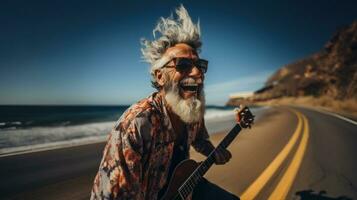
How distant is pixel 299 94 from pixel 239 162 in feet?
243

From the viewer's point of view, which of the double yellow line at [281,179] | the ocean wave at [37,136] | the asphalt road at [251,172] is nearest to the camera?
the double yellow line at [281,179]

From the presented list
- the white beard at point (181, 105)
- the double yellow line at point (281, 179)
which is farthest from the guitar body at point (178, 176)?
the double yellow line at point (281, 179)

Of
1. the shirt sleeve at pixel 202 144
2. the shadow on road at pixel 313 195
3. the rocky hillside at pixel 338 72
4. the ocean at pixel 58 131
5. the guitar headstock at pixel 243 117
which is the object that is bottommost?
the ocean at pixel 58 131

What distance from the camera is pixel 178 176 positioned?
77.2 inches

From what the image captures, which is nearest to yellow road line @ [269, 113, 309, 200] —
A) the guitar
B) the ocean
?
the guitar

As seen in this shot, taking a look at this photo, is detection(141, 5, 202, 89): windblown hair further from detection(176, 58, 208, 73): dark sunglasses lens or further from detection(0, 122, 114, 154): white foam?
detection(0, 122, 114, 154): white foam

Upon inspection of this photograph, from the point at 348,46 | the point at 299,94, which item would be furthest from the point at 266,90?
the point at 348,46

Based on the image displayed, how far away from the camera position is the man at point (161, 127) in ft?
4.97

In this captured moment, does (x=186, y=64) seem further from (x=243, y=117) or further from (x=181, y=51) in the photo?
(x=243, y=117)

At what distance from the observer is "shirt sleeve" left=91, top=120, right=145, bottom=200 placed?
4.86 feet

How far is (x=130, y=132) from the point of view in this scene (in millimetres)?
1543

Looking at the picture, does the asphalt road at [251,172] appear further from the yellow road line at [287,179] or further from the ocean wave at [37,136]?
the ocean wave at [37,136]

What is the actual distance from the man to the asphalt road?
1918mm

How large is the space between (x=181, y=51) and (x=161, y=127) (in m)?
0.67
